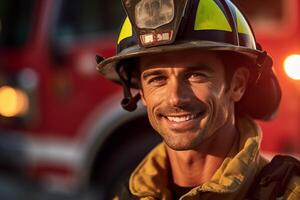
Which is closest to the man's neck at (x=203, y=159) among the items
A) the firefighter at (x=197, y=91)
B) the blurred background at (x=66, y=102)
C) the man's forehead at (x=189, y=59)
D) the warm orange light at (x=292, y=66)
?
the firefighter at (x=197, y=91)

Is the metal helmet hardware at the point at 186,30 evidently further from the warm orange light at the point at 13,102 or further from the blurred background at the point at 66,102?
the warm orange light at the point at 13,102

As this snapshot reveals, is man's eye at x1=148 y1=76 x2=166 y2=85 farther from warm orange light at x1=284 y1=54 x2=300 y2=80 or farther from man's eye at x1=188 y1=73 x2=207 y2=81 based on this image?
warm orange light at x1=284 y1=54 x2=300 y2=80

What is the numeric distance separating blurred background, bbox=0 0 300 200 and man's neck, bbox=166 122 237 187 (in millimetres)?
2535

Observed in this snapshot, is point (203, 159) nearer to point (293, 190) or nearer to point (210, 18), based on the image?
point (293, 190)

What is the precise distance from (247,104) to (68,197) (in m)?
4.06

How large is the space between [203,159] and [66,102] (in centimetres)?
346

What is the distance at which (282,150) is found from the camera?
4.89m

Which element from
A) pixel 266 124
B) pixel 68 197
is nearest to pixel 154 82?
pixel 266 124

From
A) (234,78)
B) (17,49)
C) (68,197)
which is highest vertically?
(234,78)

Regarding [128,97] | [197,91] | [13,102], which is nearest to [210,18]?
[197,91]

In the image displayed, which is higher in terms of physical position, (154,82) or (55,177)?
(154,82)

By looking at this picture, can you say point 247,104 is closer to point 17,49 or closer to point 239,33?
point 239,33

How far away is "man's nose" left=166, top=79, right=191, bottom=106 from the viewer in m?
2.29

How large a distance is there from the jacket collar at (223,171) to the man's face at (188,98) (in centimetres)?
10
